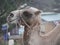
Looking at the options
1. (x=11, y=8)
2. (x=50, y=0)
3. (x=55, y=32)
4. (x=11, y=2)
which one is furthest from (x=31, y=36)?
(x=50, y=0)

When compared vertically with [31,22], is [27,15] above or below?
above

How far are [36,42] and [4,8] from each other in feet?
32.2

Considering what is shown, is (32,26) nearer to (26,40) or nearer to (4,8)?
(26,40)

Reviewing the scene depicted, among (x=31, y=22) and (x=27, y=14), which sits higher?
(x=27, y=14)

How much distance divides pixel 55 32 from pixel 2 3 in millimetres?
9836

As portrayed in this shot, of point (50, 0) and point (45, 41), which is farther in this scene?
point (50, 0)

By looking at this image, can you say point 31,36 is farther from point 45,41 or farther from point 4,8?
point 4,8

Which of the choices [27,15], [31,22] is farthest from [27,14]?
[31,22]

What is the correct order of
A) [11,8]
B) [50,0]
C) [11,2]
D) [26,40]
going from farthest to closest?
[50,0] → [11,2] → [11,8] → [26,40]

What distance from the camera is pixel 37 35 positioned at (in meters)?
4.34

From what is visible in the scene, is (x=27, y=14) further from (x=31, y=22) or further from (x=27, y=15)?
(x=31, y=22)

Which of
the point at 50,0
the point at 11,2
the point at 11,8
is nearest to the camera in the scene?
the point at 11,8

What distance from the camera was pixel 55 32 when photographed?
444 centimetres

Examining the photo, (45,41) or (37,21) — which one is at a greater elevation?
(37,21)
